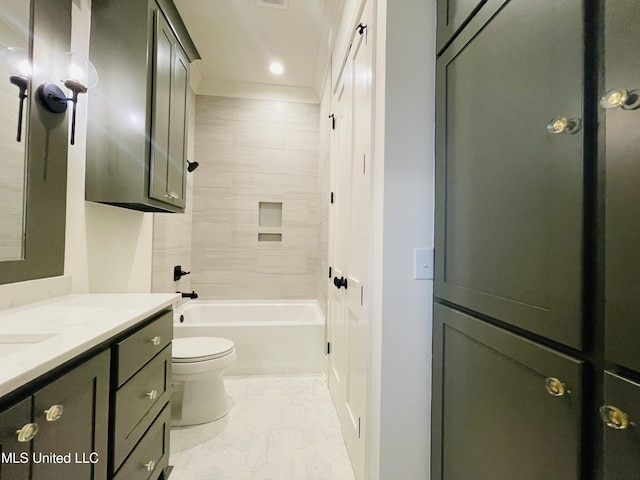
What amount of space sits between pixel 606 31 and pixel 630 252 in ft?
1.34

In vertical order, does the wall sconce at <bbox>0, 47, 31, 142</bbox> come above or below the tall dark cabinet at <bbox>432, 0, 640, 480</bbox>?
above

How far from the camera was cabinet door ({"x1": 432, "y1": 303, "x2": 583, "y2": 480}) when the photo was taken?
2.06 feet

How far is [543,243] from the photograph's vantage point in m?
0.69

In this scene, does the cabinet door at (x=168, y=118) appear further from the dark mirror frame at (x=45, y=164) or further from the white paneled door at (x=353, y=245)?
the white paneled door at (x=353, y=245)

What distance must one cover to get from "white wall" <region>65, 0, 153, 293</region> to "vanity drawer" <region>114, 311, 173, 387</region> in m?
0.58

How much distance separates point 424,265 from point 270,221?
8.38 feet

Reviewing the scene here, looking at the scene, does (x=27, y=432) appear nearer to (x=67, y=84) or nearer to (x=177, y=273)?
Answer: (x=67, y=84)

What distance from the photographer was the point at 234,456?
5.37 feet

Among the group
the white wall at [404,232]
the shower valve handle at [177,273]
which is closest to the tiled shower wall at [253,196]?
the shower valve handle at [177,273]

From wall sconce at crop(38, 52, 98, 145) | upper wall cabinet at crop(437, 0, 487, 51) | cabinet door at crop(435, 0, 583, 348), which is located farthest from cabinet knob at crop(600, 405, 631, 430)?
wall sconce at crop(38, 52, 98, 145)

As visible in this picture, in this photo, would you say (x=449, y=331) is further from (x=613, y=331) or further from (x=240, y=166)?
(x=240, y=166)

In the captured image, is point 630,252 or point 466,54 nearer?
point 630,252

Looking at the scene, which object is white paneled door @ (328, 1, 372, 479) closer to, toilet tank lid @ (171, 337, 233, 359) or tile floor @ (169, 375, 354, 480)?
tile floor @ (169, 375, 354, 480)

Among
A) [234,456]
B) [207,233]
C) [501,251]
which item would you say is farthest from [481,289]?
[207,233]
